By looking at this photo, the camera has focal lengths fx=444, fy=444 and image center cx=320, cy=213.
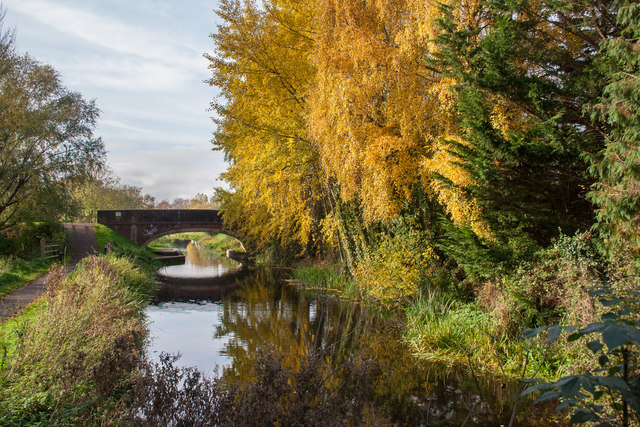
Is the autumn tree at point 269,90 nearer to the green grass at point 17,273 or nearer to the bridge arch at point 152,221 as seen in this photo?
the green grass at point 17,273

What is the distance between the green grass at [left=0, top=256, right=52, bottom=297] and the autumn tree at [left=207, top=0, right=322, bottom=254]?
254 inches

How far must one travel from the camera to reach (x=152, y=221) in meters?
27.6

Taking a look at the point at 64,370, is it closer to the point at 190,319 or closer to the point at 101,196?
the point at 190,319

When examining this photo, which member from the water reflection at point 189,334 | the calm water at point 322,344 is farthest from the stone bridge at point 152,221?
the water reflection at point 189,334

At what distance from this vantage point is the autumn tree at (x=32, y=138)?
15.1m

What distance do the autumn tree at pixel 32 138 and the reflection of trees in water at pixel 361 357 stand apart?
9776 millimetres

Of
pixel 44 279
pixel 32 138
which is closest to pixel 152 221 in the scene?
pixel 32 138

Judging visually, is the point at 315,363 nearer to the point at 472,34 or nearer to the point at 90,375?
the point at 90,375

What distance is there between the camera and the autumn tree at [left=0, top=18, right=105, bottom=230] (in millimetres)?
15086

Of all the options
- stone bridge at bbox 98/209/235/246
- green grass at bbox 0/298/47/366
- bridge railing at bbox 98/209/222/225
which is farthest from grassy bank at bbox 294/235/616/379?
stone bridge at bbox 98/209/235/246

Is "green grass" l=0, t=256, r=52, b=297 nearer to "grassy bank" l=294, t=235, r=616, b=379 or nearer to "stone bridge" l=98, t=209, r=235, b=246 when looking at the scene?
"grassy bank" l=294, t=235, r=616, b=379

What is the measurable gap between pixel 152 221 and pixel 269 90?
17.9 metres

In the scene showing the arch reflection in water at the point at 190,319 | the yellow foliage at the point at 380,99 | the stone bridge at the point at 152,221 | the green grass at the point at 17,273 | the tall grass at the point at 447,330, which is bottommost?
the arch reflection in water at the point at 190,319

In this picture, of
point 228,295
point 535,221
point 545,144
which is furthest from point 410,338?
point 228,295
